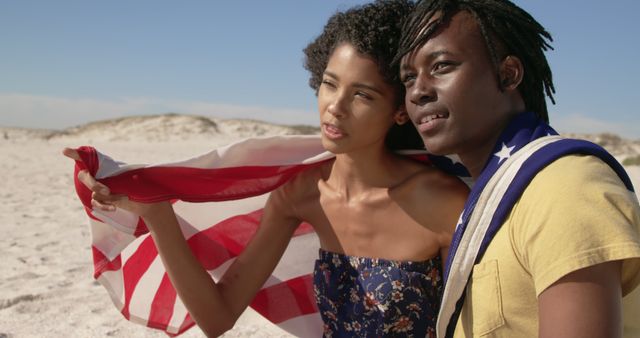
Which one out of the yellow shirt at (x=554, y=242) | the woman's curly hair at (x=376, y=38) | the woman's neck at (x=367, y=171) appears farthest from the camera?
the woman's neck at (x=367, y=171)

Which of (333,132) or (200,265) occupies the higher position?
(333,132)

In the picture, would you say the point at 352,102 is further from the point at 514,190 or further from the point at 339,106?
the point at 514,190

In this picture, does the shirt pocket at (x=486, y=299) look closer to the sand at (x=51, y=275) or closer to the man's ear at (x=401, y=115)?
the man's ear at (x=401, y=115)

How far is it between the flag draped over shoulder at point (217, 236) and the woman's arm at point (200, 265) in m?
0.15

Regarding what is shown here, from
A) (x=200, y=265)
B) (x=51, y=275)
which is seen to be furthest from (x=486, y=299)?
(x=51, y=275)

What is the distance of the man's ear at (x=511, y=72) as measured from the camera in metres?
1.70

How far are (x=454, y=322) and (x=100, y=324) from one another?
295 cm

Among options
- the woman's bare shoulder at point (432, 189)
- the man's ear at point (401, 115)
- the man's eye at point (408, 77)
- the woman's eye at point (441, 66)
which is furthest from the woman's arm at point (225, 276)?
the woman's eye at point (441, 66)

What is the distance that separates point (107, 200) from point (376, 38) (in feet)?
3.64

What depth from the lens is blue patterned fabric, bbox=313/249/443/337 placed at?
2.27 metres

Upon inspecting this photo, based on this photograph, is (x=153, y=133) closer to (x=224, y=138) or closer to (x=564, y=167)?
(x=224, y=138)

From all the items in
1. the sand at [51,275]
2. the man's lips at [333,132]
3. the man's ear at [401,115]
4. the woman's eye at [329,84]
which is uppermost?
the woman's eye at [329,84]

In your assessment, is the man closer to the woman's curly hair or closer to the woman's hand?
the woman's curly hair

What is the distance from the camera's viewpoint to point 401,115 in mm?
2271
